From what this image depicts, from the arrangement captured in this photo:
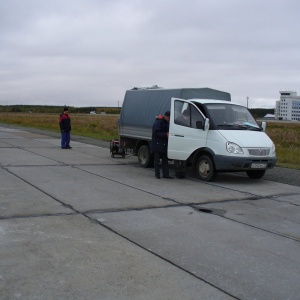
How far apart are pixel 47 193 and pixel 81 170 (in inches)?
147

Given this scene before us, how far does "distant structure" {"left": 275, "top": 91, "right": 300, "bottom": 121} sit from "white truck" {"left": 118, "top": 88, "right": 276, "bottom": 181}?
164531mm

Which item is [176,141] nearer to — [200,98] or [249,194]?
[200,98]

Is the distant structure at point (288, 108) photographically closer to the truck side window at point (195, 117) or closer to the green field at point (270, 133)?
the green field at point (270, 133)

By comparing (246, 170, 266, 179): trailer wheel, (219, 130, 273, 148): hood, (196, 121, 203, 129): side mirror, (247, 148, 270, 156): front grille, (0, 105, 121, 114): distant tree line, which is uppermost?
(0, 105, 121, 114): distant tree line

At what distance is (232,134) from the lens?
11.2 meters

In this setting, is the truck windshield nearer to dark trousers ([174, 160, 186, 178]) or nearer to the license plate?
the license plate

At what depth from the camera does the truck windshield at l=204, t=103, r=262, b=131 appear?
11484mm

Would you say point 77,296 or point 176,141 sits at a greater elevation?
point 176,141

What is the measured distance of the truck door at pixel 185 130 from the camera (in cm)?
1159

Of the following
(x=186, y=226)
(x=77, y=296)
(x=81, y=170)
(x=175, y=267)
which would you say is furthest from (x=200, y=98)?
(x=77, y=296)

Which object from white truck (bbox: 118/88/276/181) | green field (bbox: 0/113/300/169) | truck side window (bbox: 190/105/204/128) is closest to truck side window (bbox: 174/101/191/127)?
white truck (bbox: 118/88/276/181)

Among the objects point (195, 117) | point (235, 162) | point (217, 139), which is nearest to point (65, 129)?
point (195, 117)

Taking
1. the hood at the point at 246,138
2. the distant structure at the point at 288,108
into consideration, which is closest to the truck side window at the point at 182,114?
the hood at the point at 246,138

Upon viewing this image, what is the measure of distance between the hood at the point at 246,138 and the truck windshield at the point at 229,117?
204 mm
